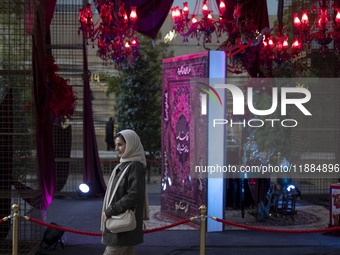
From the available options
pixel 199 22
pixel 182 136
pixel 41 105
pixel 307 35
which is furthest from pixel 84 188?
pixel 307 35

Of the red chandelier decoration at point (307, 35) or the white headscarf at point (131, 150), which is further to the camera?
the red chandelier decoration at point (307, 35)

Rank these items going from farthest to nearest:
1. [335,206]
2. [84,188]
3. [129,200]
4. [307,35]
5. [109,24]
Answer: [84,188] → [307,35] → [109,24] → [335,206] → [129,200]

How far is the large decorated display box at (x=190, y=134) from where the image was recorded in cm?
804

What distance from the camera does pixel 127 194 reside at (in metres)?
4.37

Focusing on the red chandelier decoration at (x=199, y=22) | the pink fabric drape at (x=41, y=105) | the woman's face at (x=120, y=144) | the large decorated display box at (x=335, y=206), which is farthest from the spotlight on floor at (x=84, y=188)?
the woman's face at (x=120, y=144)

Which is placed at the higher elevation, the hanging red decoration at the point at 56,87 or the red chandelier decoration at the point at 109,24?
the red chandelier decoration at the point at 109,24

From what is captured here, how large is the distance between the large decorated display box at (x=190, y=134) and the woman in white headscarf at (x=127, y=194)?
359 cm

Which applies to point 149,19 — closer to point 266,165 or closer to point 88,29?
point 88,29

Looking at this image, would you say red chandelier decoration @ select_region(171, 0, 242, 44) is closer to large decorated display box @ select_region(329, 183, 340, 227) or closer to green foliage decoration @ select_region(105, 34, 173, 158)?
large decorated display box @ select_region(329, 183, 340, 227)

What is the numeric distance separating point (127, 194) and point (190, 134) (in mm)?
4139

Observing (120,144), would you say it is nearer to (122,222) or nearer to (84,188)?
(122,222)

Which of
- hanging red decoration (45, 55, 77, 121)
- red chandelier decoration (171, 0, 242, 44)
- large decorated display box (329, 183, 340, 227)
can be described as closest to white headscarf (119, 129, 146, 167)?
hanging red decoration (45, 55, 77, 121)

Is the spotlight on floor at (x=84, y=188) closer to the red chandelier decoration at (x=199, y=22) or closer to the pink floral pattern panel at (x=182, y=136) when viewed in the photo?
the pink floral pattern panel at (x=182, y=136)

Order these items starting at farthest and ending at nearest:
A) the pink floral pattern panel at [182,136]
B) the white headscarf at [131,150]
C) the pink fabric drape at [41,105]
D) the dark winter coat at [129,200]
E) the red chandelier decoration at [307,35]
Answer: the red chandelier decoration at [307,35], the pink floral pattern panel at [182,136], the pink fabric drape at [41,105], the white headscarf at [131,150], the dark winter coat at [129,200]
